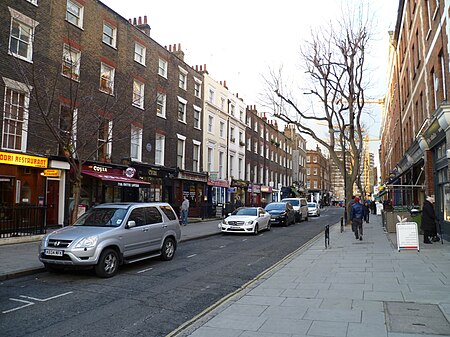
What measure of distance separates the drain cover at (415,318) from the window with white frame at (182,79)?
24057 millimetres

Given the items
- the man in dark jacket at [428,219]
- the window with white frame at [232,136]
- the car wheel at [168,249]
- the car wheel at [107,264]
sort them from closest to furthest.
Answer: the car wheel at [107,264], the car wheel at [168,249], the man in dark jacket at [428,219], the window with white frame at [232,136]

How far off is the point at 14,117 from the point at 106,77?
20.6ft

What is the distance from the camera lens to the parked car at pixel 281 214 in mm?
24156

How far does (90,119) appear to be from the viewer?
16625 millimetres

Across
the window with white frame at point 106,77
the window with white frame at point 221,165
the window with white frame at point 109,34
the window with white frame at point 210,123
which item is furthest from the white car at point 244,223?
the window with white frame at point 221,165

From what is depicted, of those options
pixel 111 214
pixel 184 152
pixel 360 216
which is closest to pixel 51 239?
pixel 111 214

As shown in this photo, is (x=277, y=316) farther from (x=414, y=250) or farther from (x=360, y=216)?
(x=360, y=216)

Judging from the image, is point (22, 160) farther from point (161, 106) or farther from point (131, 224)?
point (161, 106)

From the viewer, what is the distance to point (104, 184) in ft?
65.9

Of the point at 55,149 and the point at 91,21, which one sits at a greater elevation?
the point at 91,21

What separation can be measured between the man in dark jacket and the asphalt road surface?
5.35 metres

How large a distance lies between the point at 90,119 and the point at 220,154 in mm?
19132

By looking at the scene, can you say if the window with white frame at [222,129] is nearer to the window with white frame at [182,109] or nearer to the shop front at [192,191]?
the shop front at [192,191]

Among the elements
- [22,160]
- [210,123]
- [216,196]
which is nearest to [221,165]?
[216,196]
